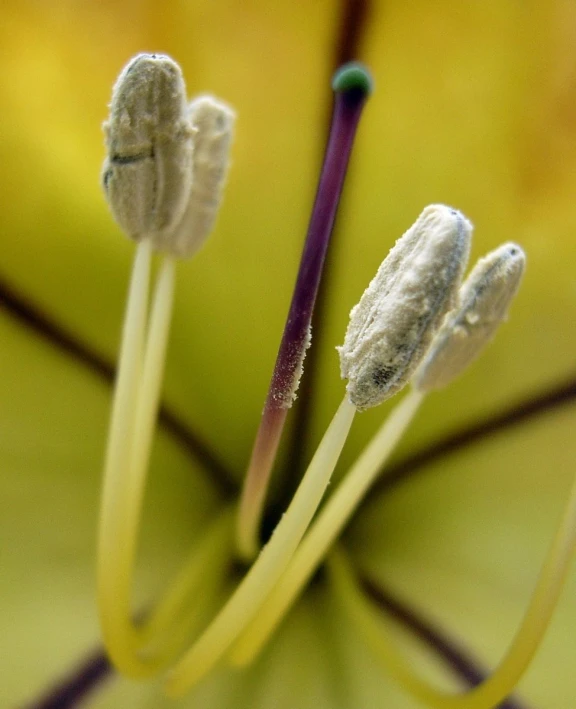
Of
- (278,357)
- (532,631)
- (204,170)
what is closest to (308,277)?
(278,357)

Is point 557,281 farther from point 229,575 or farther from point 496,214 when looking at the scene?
point 229,575

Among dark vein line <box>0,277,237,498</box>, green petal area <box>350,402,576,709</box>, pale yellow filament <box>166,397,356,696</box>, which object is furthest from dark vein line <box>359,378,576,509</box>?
pale yellow filament <box>166,397,356,696</box>

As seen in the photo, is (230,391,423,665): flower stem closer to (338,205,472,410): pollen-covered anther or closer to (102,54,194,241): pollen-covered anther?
(338,205,472,410): pollen-covered anther

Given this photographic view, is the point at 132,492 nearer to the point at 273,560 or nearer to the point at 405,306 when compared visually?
the point at 273,560

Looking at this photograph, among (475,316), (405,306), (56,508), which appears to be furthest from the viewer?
(56,508)

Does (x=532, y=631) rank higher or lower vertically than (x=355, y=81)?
lower

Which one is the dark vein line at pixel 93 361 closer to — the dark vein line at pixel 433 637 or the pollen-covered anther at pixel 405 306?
the dark vein line at pixel 433 637
